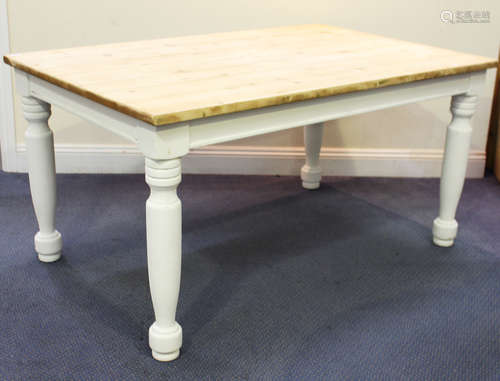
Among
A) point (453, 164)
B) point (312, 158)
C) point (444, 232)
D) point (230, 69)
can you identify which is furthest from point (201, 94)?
A: point (312, 158)

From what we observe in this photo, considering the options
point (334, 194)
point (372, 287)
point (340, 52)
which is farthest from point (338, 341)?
point (334, 194)

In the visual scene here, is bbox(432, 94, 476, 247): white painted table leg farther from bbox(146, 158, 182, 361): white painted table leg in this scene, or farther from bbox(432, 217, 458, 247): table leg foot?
bbox(146, 158, 182, 361): white painted table leg

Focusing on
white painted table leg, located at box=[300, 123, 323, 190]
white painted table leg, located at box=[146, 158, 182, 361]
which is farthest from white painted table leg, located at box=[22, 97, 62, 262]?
white painted table leg, located at box=[300, 123, 323, 190]

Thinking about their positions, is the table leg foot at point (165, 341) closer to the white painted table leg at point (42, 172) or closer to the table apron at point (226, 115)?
the table apron at point (226, 115)

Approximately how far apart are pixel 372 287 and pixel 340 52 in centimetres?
73

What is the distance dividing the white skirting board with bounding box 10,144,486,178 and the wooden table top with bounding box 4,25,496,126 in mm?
674

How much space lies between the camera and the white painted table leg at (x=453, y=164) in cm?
229

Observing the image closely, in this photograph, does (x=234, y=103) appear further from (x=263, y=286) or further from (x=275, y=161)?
(x=275, y=161)

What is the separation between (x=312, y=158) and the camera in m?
2.91

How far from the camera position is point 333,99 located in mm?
1877

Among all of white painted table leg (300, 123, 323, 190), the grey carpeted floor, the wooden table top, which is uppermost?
the wooden table top

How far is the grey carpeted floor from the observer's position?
6.01 ft

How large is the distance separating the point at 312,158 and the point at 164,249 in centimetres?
131

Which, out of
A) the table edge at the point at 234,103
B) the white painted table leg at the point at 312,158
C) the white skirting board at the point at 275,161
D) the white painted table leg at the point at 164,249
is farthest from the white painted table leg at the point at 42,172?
the white painted table leg at the point at 312,158
